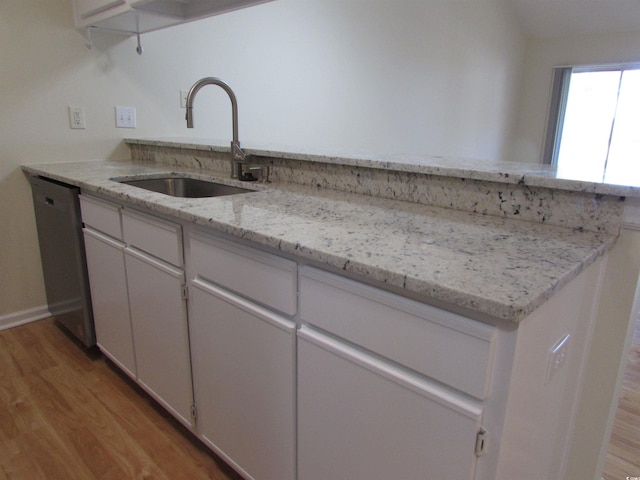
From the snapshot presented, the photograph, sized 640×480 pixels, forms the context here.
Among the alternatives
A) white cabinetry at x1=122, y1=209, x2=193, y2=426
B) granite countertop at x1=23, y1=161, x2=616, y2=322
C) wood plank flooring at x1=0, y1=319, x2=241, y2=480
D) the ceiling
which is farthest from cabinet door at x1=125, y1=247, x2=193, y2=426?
the ceiling

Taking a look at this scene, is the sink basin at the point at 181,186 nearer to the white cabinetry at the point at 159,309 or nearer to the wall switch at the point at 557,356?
the white cabinetry at the point at 159,309

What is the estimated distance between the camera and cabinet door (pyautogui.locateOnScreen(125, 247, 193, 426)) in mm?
1429

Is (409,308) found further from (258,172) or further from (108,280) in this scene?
(108,280)

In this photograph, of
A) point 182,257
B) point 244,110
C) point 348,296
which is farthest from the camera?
point 244,110

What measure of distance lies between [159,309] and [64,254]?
0.88m

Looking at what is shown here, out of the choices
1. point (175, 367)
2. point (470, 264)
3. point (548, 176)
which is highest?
point (548, 176)

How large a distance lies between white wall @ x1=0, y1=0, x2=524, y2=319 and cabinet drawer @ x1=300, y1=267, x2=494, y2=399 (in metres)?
1.14

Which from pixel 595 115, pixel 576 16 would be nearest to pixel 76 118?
pixel 576 16

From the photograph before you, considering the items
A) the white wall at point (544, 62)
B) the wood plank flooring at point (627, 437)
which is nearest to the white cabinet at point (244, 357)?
the wood plank flooring at point (627, 437)

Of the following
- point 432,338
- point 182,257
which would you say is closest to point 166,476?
point 182,257

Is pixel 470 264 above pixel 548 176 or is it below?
below

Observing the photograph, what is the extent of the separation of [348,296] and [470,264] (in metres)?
0.25

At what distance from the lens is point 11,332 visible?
230 cm

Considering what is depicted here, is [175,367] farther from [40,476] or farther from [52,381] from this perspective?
[52,381]
